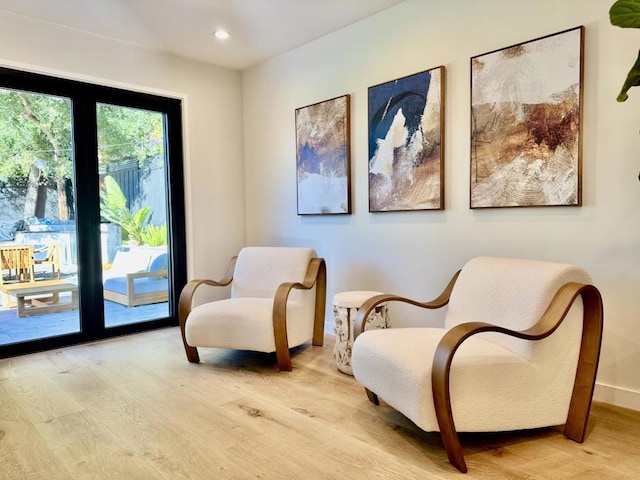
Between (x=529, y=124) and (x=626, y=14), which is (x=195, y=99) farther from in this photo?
(x=626, y=14)

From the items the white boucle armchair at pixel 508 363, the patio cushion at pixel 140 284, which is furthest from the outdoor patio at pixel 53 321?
the white boucle armchair at pixel 508 363

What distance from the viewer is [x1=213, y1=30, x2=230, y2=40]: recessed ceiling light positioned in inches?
144

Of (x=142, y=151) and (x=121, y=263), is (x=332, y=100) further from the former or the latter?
(x=121, y=263)

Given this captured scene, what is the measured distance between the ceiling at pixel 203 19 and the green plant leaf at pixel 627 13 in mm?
1968

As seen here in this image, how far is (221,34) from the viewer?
3713 millimetres

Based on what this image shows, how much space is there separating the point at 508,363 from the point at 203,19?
3266 mm

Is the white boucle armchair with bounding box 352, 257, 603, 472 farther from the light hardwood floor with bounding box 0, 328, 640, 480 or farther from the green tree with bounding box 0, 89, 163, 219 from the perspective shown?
the green tree with bounding box 0, 89, 163, 219

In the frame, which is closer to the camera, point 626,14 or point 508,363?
point 626,14

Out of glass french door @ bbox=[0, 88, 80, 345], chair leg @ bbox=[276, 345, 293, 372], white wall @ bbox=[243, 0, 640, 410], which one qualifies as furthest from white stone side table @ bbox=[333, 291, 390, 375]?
glass french door @ bbox=[0, 88, 80, 345]

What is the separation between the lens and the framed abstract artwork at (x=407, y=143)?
9.89ft

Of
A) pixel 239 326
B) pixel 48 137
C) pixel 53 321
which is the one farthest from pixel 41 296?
pixel 239 326

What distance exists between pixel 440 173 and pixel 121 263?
2.85m

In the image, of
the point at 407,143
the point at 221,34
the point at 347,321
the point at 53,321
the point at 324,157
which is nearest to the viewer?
the point at 347,321

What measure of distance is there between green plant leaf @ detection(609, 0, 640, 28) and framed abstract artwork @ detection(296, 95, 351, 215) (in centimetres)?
221
